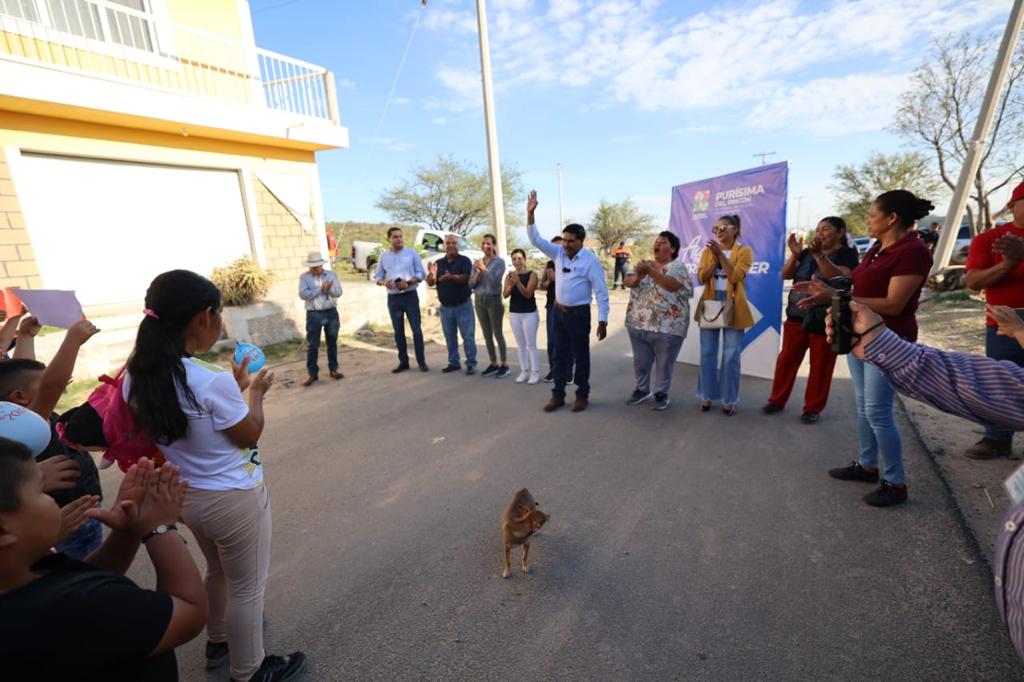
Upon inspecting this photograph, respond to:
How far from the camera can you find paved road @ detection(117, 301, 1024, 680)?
207cm

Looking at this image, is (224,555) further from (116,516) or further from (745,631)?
(745,631)

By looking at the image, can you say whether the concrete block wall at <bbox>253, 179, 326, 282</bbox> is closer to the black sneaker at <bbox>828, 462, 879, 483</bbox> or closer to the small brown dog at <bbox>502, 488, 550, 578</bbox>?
the small brown dog at <bbox>502, 488, 550, 578</bbox>

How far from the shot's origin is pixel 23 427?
1418 mm

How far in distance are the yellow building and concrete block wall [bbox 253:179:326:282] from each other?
3cm

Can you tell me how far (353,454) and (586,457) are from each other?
2.07 m

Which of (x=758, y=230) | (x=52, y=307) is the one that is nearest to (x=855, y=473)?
(x=758, y=230)

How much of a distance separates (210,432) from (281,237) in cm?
1076

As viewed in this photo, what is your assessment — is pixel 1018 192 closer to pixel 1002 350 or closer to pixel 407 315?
pixel 1002 350

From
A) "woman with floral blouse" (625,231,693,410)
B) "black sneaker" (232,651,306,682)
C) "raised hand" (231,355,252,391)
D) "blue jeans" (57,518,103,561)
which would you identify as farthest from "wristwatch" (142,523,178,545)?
"woman with floral blouse" (625,231,693,410)

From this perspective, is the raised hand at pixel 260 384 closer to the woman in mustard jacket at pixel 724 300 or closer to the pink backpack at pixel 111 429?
the pink backpack at pixel 111 429

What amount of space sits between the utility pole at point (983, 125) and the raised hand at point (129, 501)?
1138 cm

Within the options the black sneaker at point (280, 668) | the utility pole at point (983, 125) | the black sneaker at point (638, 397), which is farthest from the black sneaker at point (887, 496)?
the utility pole at point (983, 125)

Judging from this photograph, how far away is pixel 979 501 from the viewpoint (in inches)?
120

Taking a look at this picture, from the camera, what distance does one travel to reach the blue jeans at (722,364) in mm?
4863
